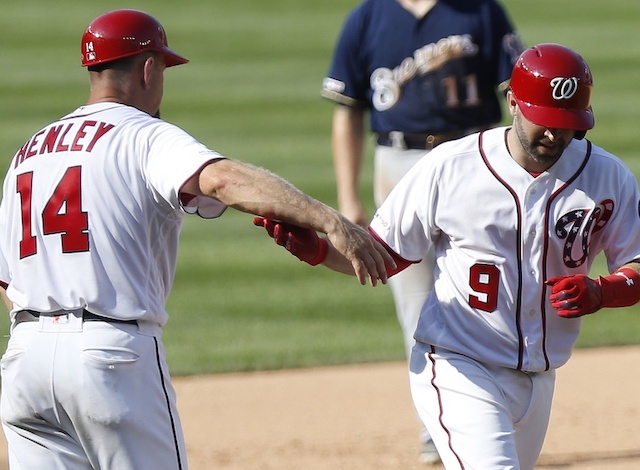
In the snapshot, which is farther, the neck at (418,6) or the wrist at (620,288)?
the neck at (418,6)

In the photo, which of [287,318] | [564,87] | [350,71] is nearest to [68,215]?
[564,87]

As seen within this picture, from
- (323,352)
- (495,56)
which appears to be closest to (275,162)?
(323,352)

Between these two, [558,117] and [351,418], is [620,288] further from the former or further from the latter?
[351,418]

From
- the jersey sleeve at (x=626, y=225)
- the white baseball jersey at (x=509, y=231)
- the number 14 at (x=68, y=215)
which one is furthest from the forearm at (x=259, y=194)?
the jersey sleeve at (x=626, y=225)

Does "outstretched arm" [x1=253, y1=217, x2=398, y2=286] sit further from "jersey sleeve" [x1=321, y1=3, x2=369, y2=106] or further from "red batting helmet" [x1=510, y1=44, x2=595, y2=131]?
"jersey sleeve" [x1=321, y1=3, x2=369, y2=106]

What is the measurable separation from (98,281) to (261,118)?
11276mm

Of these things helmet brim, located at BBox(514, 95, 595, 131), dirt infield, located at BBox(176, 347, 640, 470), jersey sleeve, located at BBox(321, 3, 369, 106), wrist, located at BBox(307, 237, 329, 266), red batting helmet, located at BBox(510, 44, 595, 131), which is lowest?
dirt infield, located at BBox(176, 347, 640, 470)

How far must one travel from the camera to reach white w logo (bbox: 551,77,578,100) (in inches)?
141

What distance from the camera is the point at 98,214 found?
3.34 metres

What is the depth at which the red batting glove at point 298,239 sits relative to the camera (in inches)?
139

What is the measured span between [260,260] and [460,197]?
5.87m

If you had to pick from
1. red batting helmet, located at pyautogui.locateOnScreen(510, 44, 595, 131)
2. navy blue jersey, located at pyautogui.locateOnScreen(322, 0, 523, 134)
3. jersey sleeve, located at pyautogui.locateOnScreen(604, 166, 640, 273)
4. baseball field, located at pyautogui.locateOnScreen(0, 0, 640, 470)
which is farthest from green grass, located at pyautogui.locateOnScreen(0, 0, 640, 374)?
red batting helmet, located at pyautogui.locateOnScreen(510, 44, 595, 131)

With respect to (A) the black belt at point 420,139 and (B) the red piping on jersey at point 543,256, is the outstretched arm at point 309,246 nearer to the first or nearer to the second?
(B) the red piping on jersey at point 543,256

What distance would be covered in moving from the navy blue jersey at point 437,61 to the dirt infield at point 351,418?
1591mm
